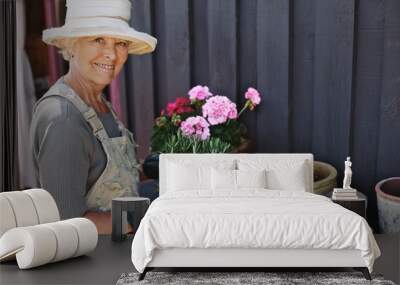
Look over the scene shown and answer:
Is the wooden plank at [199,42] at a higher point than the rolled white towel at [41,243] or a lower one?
higher

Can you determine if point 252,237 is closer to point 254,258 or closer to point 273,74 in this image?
point 254,258

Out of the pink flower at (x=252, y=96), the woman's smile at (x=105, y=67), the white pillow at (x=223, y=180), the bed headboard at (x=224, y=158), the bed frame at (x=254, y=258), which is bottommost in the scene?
the bed frame at (x=254, y=258)

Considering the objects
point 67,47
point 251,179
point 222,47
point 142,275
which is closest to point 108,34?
point 67,47

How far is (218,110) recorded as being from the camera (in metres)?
5.16

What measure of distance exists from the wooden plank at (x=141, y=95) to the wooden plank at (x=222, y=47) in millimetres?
484

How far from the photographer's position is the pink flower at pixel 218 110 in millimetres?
5148

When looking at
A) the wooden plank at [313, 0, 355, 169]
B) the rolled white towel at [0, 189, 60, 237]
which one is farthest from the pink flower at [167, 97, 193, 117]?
the rolled white towel at [0, 189, 60, 237]

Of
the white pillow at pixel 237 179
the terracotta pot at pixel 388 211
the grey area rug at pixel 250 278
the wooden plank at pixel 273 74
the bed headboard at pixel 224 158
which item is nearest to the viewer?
the grey area rug at pixel 250 278

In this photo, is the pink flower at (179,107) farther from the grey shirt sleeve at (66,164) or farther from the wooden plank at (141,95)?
the grey shirt sleeve at (66,164)

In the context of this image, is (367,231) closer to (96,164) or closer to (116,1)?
(96,164)

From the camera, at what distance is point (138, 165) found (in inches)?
213

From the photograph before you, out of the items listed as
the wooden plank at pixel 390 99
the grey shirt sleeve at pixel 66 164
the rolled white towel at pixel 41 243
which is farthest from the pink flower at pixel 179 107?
the wooden plank at pixel 390 99

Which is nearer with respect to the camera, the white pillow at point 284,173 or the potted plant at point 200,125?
the white pillow at point 284,173

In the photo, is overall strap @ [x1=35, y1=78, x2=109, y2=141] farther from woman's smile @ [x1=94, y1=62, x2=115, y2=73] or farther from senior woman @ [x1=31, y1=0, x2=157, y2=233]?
woman's smile @ [x1=94, y1=62, x2=115, y2=73]
